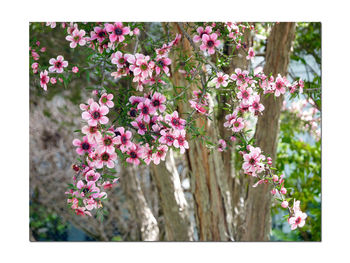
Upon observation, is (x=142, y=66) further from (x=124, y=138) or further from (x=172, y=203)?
(x=172, y=203)

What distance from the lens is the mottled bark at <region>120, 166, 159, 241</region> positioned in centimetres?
226

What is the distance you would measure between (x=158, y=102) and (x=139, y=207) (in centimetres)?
143

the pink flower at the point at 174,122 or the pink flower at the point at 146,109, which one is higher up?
the pink flower at the point at 146,109

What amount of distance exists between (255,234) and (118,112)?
44.8 inches

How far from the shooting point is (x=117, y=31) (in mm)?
1105

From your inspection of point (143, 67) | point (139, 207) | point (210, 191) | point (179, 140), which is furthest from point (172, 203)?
point (143, 67)

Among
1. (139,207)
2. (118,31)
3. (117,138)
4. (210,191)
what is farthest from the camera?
(139,207)

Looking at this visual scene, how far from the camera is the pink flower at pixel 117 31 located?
1.10 meters

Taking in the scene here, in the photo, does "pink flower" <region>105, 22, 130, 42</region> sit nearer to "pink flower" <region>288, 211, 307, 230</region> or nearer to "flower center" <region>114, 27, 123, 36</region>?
"flower center" <region>114, 27, 123, 36</region>

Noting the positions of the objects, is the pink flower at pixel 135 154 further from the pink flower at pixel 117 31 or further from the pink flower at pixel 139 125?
the pink flower at pixel 117 31

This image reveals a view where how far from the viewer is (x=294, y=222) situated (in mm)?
1180

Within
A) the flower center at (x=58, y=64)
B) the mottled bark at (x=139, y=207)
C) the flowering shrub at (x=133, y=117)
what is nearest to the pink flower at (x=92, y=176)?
the flowering shrub at (x=133, y=117)

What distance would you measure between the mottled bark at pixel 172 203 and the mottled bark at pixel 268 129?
1.08ft
